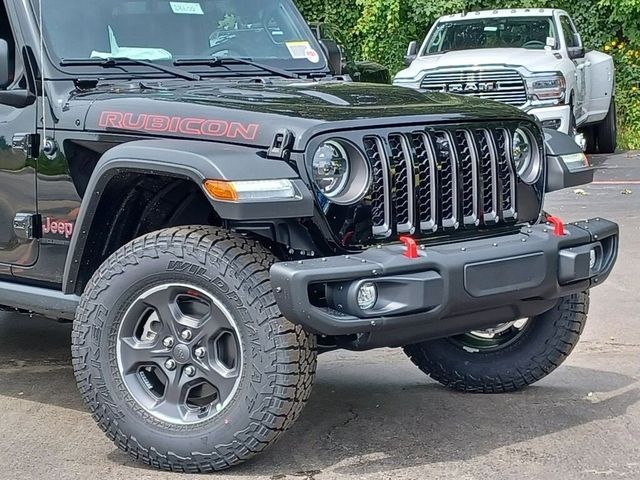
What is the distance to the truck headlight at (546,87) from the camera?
13.1 metres

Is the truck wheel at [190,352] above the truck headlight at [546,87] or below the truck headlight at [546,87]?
above

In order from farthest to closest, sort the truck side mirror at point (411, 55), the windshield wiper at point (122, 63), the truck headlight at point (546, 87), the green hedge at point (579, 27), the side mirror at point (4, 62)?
the green hedge at point (579, 27) → the truck side mirror at point (411, 55) → the truck headlight at point (546, 87) → the windshield wiper at point (122, 63) → the side mirror at point (4, 62)

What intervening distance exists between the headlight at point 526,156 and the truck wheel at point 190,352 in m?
1.25

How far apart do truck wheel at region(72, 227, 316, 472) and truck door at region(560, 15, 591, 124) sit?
413 inches

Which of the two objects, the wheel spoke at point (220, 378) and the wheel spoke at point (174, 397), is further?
the wheel spoke at point (174, 397)

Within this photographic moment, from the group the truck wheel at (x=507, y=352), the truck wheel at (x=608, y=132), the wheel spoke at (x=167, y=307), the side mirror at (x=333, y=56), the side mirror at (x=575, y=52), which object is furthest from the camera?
the truck wheel at (x=608, y=132)

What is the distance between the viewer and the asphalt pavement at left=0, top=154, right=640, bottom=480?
14.0ft

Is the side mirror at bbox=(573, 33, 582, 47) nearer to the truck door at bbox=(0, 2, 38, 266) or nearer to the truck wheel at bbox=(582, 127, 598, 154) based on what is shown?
the truck wheel at bbox=(582, 127, 598, 154)

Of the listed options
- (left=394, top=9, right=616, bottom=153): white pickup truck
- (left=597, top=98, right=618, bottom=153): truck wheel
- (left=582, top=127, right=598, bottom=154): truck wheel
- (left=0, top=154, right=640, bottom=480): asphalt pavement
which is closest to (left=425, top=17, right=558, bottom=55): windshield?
(left=394, top=9, right=616, bottom=153): white pickup truck

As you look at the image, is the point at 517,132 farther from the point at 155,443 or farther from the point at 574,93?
the point at 574,93

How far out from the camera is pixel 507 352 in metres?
5.21

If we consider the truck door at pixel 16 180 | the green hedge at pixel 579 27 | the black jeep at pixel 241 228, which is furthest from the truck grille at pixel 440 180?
the green hedge at pixel 579 27

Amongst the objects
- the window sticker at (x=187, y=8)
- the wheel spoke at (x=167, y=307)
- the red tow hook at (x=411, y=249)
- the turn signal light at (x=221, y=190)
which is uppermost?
the window sticker at (x=187, y=8)

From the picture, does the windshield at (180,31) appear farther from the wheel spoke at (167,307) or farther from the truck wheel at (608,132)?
the truck wheel at (608,132)
